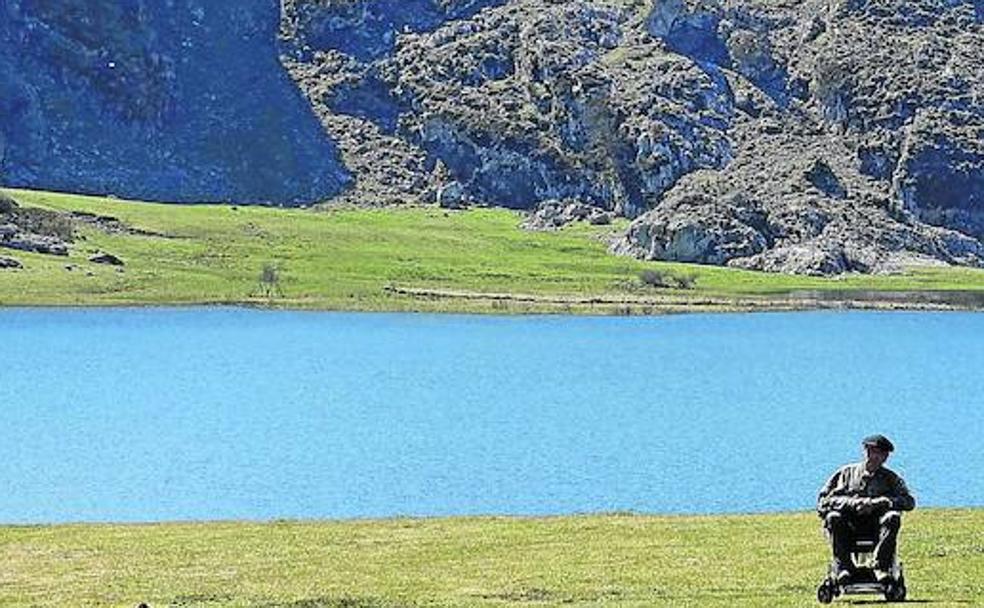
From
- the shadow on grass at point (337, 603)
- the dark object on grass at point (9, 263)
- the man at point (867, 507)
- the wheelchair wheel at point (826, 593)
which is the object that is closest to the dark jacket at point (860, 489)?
the man at point (867, 507)

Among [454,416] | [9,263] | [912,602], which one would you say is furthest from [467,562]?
[9,263]

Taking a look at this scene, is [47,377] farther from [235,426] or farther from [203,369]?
[235,426]

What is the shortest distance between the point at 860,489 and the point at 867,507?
0.28m

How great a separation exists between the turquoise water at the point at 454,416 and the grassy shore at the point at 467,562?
16.2 m

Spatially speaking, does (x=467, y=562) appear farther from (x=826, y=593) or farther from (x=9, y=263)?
(x=9, y=263)

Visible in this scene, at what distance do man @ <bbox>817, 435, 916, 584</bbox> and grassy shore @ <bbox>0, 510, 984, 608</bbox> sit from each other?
4.11 ft

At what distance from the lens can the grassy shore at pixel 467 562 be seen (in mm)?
28406

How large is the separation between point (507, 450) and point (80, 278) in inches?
4953

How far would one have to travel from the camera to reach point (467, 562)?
3303 cm

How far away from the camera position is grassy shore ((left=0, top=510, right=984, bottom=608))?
28.4m

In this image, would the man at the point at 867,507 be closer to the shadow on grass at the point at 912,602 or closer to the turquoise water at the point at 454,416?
the shadow on grass at the point at 912,602

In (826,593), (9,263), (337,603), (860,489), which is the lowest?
(9,263)

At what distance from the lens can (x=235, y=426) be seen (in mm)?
84188

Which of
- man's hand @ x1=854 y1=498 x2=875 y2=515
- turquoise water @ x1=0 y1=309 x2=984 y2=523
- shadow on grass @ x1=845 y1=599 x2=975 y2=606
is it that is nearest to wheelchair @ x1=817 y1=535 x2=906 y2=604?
shadow on grass @ x1=845 y1=599 x2=975 y2=606
